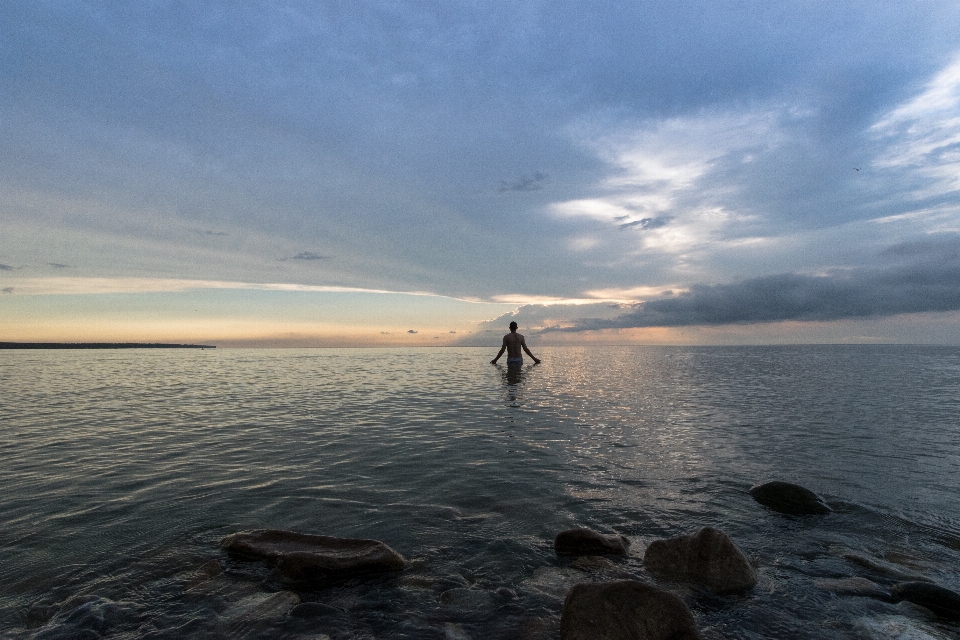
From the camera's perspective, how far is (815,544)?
282 inches

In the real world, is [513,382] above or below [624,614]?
below

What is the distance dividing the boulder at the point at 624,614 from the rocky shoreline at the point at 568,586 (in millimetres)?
10

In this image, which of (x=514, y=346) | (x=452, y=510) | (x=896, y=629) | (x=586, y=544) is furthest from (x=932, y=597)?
(x=514, y=346)

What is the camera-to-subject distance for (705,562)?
20.1 ft

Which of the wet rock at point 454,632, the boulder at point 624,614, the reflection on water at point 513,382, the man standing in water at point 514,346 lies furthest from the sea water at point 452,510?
the man standing in water at point 514,346

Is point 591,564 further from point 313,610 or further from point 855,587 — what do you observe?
point 313,610

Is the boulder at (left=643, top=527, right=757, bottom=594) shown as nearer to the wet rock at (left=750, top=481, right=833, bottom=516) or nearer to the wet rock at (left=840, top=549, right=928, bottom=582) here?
the wet rock at (left=840, top=549, right=928, bottom=582)

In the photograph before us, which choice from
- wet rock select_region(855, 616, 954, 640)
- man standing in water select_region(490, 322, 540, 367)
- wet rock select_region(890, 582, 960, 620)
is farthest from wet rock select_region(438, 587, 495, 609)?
man standing in water select_region(490, 322, 540, 367)

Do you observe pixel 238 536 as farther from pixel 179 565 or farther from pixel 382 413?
pixel 382 413

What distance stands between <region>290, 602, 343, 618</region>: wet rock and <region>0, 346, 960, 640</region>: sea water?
0.14 feet

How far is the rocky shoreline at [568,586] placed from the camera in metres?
4.91

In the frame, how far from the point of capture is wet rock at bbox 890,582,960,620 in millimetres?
5297

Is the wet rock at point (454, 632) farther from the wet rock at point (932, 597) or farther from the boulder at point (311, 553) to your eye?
the wet rock at point (932, 597)

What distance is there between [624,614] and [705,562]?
6.37 feet
